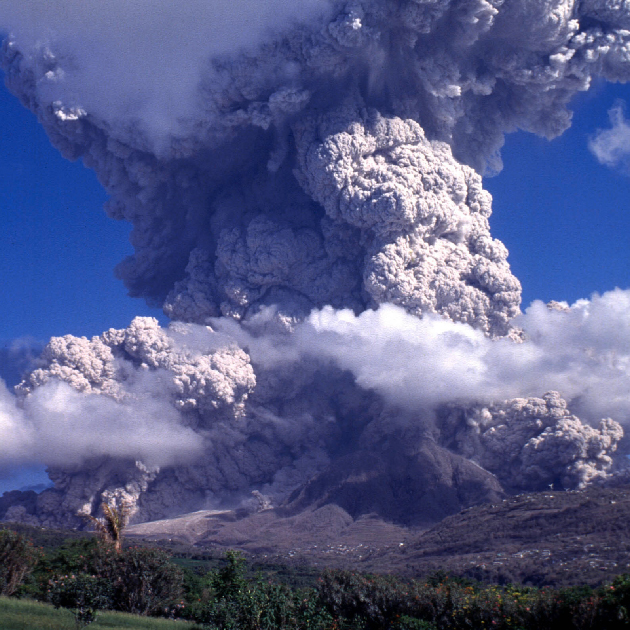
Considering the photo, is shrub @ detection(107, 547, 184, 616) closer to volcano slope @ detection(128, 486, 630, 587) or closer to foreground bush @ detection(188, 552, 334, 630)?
foreground bush @ detection(188, 552, 334, 630)

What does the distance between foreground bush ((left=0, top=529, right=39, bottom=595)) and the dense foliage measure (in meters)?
0.04

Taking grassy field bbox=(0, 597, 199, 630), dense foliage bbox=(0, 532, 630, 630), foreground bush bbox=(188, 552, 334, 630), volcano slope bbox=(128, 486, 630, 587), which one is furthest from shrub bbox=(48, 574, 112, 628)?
volcano slope bbox=(128, 486, 630, 587)

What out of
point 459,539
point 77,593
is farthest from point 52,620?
point 459,539

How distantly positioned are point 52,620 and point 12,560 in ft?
21.7

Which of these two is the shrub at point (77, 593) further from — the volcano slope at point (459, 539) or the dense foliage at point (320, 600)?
the volcano slope at point (459, 539)

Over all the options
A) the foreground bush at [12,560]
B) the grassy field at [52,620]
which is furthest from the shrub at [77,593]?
the foreground bush at [12,560]

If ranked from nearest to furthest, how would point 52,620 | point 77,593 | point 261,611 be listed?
point 52,620 → point 261,611 → point 77,593

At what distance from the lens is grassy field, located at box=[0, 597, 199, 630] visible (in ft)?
51.5

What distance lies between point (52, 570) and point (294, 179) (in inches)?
1967

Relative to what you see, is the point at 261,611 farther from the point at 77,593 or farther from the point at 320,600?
the point at 77,593

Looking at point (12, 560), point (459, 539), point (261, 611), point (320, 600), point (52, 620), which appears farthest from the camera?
point (459, 539)

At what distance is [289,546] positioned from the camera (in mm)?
64312

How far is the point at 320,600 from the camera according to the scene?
21484mm

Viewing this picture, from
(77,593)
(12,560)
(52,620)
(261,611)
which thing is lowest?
(52,620)
